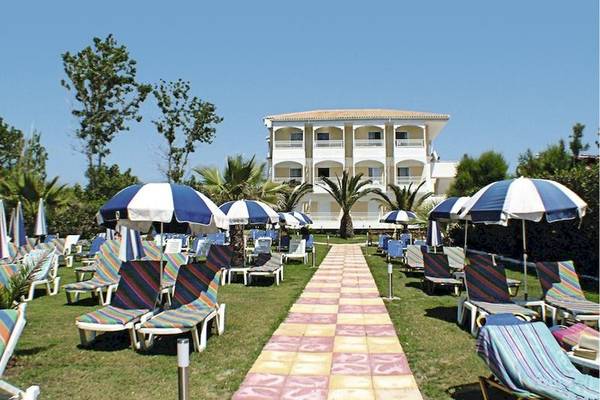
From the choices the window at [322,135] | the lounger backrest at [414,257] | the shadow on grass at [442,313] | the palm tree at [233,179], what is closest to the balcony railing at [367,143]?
the window at [322,135]

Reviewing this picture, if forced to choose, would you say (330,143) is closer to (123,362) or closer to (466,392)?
(123,362)

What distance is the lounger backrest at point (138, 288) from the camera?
7059 mm

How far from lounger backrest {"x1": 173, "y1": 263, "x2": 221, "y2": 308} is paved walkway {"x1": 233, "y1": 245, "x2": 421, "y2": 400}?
1158mm

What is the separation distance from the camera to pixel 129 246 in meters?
10.8

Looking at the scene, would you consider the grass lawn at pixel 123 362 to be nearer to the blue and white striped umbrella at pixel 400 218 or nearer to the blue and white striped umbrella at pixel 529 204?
the blue and white striped umbrella at pixel 529 204

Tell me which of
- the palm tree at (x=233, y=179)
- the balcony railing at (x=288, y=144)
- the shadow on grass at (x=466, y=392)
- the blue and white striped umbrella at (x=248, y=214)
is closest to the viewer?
the shadow on grass at (x=466, y=392)

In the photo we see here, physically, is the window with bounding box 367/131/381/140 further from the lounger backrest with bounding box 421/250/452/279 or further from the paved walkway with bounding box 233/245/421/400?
the paved walkway with bounding box 233/245/421/400

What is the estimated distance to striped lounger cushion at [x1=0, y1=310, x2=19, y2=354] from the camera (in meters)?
4.06

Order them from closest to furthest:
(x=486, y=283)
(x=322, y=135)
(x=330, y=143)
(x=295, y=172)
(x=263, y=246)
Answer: (x=486, y=283) < (x=263, y=246) < (x=330, y=143) < (x=295, y=172) < (x=322, y=135)

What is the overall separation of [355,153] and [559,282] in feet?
116

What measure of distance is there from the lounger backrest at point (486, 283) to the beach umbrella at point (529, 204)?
929mm

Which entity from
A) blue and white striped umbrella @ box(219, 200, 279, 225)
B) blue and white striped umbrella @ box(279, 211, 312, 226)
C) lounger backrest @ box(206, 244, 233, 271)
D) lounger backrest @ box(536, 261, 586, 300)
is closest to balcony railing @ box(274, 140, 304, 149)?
blue and white striped umbrella @ box(279, 211, 312, 226)

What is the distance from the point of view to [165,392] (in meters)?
4.81

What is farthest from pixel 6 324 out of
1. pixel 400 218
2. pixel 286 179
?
pixel 286 179
